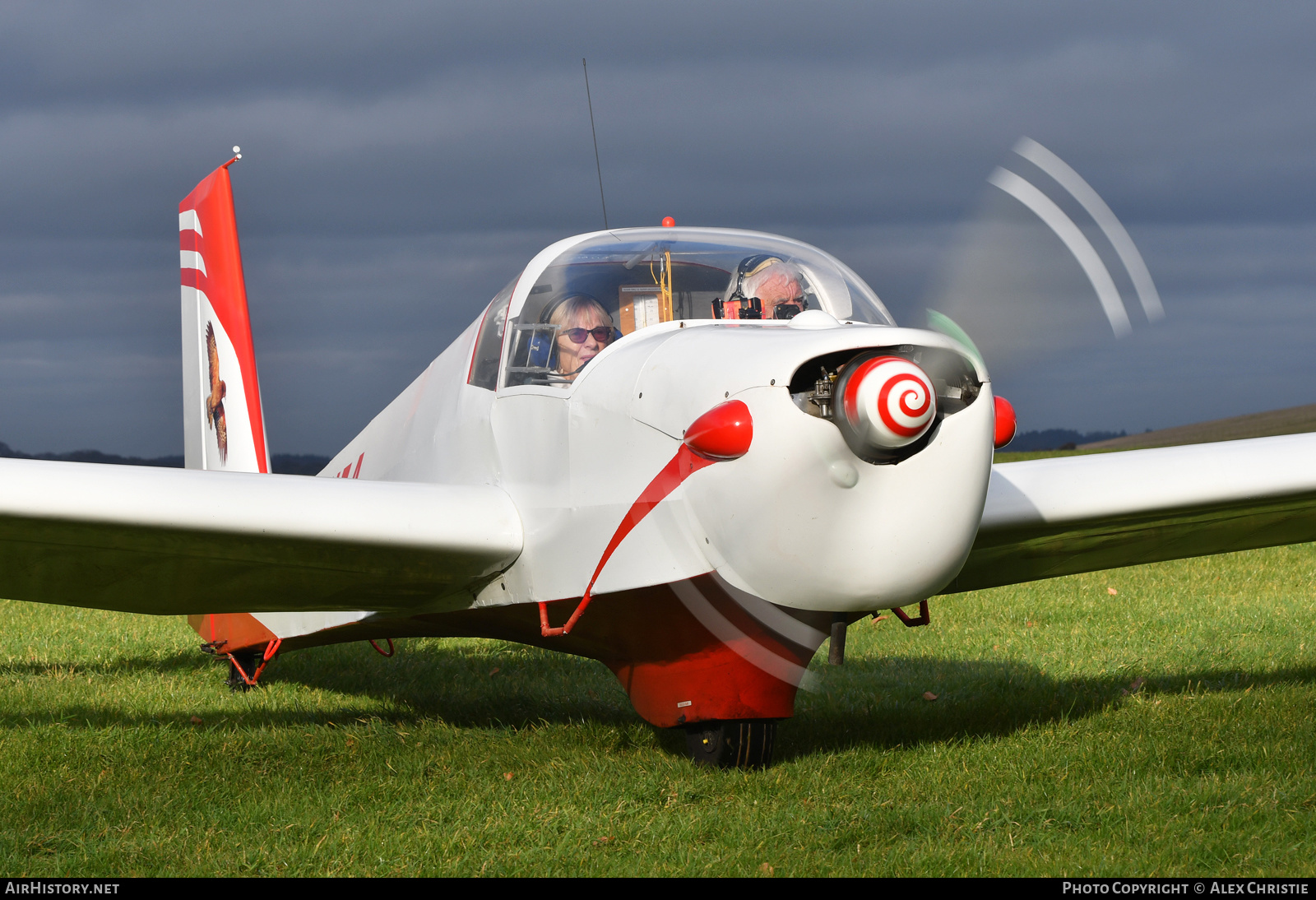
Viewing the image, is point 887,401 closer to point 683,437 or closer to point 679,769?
point 683,437

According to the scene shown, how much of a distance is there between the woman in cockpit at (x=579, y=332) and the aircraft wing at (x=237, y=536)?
2.47ft

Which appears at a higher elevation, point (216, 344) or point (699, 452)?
point (216, 344)

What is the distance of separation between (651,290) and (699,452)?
4.21 feet

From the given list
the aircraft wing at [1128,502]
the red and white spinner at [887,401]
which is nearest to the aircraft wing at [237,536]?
the red and white spinner at [887,401]

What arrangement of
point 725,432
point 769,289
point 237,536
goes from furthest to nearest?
point 769,289 < point 237,536 < point 725,432

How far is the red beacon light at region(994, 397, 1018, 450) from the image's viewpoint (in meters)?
4.20

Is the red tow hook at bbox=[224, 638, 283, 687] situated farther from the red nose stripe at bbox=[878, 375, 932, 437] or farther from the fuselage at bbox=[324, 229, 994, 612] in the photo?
the red nose stripe at bbox=[878, 375, 932, 437]

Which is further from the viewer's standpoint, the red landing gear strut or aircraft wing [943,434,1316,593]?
the red landing gear strut

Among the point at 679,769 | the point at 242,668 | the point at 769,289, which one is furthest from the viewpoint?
the point at 242,668

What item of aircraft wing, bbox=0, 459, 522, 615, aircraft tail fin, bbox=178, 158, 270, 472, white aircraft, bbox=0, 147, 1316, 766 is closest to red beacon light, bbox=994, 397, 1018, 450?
white aircraft, bbox=0, 147, 1316, 766

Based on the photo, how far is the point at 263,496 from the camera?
5.07m

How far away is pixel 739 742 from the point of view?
17.0 ft

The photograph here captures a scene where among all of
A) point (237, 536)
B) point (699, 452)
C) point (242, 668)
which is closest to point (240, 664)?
point (242, 668)

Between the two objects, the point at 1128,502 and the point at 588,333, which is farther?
the point at 1128,502
